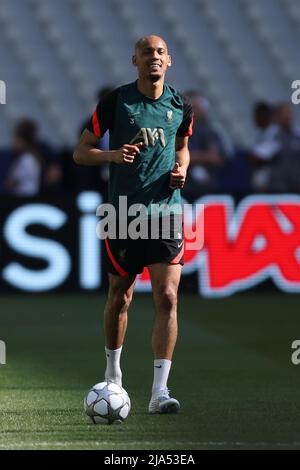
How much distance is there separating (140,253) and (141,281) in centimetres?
681

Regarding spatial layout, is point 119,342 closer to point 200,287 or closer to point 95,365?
point 95,365

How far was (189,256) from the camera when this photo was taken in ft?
47.9

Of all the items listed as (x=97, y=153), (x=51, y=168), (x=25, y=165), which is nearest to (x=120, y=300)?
(x=97, y=153)

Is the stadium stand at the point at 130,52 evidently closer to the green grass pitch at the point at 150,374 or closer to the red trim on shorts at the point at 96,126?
the green grass pitch at the point at 150,374

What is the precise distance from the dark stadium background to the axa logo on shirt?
1.54m

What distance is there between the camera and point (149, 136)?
7.48 m

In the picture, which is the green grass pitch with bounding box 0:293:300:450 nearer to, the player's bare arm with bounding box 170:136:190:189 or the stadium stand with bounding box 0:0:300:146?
the player's bare arm with bounding box 170:136:190:189

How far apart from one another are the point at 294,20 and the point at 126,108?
47.3 ft

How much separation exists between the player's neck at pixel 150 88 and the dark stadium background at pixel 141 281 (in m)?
1.81

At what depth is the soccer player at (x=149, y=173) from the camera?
7469 mm

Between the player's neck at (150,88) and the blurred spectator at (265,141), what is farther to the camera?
the blurred spectator at (265,141)

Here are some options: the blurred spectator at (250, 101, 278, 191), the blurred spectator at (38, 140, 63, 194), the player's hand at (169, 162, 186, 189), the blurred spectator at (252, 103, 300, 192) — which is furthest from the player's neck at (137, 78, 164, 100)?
the blurred spectator at (38, 140, 63, 194)

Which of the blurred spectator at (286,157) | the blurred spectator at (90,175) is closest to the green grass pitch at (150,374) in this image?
the blurred spectator at (90,175)

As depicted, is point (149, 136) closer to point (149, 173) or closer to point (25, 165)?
point (149, 173)
